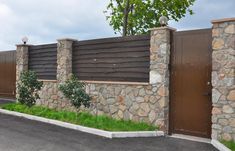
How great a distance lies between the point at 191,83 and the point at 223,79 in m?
1.08

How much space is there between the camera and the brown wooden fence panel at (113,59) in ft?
35.4

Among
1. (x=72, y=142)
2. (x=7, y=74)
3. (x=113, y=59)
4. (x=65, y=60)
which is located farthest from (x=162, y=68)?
(x=7, y=74)

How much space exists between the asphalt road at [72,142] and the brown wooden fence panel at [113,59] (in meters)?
2.56

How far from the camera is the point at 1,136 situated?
899 centimetres

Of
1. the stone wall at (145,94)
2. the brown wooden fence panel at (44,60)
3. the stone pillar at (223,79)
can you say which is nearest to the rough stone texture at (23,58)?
the brown wooden fence panel at (44,60)

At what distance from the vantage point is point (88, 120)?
11.0m

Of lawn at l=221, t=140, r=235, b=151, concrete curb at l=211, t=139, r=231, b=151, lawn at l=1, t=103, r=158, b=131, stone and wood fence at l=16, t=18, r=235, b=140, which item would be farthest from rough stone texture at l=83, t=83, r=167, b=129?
lawn at l=221, t=140, r=235, b=151

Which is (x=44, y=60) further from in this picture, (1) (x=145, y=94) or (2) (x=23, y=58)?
(1) (x=145, y=94)

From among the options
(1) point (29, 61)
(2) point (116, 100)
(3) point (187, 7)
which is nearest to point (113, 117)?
(2) point (116, 100)

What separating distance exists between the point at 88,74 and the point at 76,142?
442 cm

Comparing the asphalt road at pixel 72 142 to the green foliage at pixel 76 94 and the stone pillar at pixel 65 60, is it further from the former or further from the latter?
the stone pillar at pixel 65 60

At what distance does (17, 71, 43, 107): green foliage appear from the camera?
531 inches

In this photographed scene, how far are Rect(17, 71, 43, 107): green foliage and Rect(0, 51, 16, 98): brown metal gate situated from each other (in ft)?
15.9

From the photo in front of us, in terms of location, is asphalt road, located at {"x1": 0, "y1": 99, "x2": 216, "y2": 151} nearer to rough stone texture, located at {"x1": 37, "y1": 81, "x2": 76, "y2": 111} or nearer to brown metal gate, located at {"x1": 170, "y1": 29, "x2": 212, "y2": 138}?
brown metal gate, located at {"x1": 170, "y1": 29, "x2": 212, "y2": 138}
